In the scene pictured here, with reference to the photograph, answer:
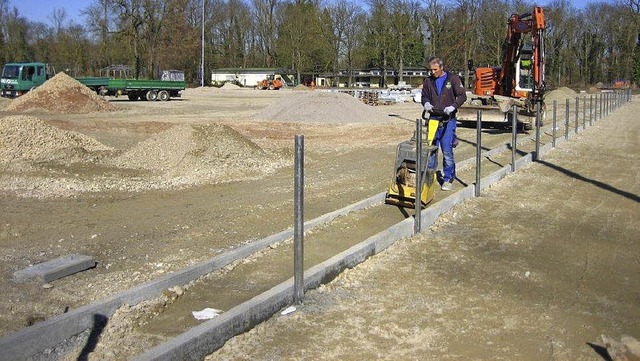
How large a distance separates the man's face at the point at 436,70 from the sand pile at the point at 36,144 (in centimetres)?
747

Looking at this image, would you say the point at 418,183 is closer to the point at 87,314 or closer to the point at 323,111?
the point at 87,314

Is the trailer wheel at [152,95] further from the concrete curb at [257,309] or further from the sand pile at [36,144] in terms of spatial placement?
the concrete curb at [257,309]

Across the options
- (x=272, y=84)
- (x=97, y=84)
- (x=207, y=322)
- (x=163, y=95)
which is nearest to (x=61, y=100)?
(x=97, y=84)

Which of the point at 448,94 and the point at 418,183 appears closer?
the point at 418,183

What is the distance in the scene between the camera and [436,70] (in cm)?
934

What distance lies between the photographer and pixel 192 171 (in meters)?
12.3

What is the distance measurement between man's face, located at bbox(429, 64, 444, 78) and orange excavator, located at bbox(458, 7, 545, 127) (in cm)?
1294

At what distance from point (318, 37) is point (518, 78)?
69.2 m

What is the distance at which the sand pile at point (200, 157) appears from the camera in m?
12.4

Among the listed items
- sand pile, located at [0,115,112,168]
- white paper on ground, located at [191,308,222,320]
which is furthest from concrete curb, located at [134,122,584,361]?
sand pile, located at [0,115,112,168]

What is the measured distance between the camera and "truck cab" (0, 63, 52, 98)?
42094mm

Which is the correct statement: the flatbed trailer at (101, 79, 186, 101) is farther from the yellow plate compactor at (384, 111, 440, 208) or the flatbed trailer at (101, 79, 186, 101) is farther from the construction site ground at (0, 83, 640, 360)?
the yellow plate compactor at (384, 111, 440, 208)

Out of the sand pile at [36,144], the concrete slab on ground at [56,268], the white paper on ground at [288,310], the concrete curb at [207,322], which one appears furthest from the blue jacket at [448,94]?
the sand pile at [36,144]

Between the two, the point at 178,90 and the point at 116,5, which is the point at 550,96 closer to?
the point at 178,90
